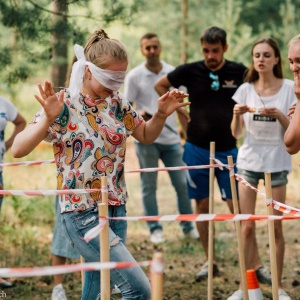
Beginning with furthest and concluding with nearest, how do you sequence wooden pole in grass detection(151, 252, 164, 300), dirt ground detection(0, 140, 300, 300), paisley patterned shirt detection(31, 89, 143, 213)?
dirt ground detection(0, 140, 300, 300) → paisley patterned shirt detection(31, 89, 143, 213) → wooden pole in grass detection(151, 252, 164, 300)

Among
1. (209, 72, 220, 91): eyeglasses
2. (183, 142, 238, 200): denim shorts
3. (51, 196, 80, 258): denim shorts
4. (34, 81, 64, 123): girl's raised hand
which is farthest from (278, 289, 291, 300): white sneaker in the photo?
(34, 81, 64, 123): girl's raised hand

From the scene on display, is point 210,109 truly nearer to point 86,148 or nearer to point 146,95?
point 146,95

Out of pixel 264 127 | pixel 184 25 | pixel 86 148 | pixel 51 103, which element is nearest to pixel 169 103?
pixel 86 148

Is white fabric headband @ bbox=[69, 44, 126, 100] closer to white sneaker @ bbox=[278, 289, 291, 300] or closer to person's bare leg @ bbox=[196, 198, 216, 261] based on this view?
white sneaker @ bbox=[278, 289, 291, 300]

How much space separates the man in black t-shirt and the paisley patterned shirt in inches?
105

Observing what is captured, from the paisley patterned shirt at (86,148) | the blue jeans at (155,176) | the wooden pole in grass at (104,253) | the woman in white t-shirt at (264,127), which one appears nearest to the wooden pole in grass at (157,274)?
the wooden pole in grass at (104,253)

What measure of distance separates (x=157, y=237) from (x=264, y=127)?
2810mm

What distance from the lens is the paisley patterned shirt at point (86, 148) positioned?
13.1 feet

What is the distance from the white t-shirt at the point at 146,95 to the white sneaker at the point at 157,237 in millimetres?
1055

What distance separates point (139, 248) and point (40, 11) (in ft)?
9.27

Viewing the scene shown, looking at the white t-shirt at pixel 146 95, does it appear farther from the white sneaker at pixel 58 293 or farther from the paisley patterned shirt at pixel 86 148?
the paisley patterned shirt at pixel 86 148

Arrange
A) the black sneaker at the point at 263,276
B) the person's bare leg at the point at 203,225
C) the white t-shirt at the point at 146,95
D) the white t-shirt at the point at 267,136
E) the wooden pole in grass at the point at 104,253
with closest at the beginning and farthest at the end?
the wooden pole in grass at the point at 104,253 → the white t-shirt at the point at 267,136 → the black sneaker at the point at 263,276 → the person's bare leg at the point at 203,225 → the white t-shirt at the point at 146,95

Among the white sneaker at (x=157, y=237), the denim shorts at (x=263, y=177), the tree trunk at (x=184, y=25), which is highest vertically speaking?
the tree trunk at (x=184, y=25)

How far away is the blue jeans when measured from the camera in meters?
8.17
